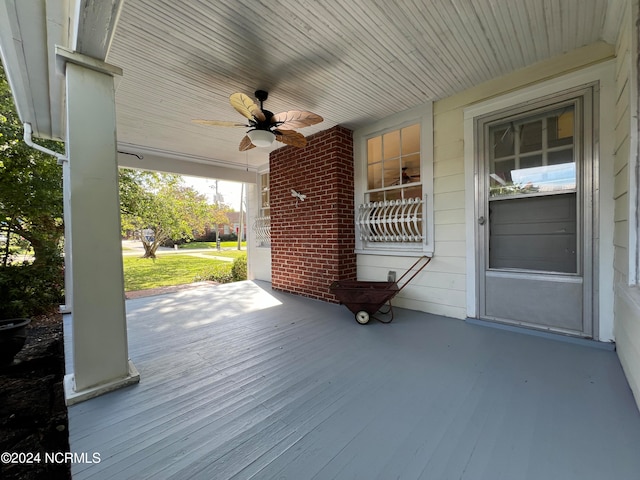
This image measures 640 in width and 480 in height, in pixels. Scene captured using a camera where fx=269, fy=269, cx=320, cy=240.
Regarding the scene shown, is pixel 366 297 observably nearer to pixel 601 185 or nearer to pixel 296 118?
pixel 296 118

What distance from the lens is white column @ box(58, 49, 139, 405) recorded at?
185 centimetres

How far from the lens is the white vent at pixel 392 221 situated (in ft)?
12.7

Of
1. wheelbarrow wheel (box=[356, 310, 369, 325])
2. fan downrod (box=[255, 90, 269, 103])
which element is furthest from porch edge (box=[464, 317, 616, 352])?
fan downrod (box=[255, 90, 269, 103])

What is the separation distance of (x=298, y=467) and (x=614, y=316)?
308 centimetres

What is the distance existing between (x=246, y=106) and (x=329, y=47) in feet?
3.15

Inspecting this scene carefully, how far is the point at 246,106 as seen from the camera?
2654mm

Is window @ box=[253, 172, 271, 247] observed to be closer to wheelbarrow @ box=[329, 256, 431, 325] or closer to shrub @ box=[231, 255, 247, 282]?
shrub @ box=[231, 255, 247, 282]

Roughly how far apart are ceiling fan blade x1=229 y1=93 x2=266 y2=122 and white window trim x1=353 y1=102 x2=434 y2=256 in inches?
79.5

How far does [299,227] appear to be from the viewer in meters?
5.06

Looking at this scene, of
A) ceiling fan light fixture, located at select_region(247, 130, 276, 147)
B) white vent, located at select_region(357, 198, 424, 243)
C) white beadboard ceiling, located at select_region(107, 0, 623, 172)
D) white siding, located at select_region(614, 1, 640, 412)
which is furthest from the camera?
white vent, located at select_region(357, 198, 424, 243)

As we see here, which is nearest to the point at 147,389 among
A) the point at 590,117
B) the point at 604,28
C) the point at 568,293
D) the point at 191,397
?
the point at 191,397

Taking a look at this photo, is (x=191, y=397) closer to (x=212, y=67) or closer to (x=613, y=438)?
Answer: (x=613, y=438)

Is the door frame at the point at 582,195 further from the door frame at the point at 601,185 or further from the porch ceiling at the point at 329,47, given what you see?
the porch ceiling at the point at 329,47

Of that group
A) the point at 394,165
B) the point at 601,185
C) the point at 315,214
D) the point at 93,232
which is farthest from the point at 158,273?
the point at 601,185
